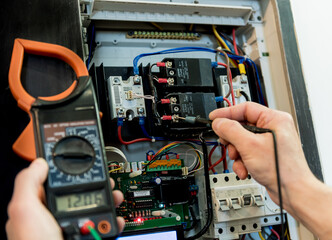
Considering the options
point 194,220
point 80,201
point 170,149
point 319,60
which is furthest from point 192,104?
point 80,201

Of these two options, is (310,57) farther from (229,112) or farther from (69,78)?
(69,78)

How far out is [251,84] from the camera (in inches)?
70.6

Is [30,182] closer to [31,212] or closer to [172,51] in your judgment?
[31,212]

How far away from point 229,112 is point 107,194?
0.61 meters

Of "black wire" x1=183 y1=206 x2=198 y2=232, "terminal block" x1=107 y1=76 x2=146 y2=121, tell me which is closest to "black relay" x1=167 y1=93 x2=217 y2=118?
"terminal block" x1=107 y1=76 x2=146 y2=121

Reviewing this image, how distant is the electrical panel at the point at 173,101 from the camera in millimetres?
1438

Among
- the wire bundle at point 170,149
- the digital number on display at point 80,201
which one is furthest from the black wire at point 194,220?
the digital number on display at point 80,201

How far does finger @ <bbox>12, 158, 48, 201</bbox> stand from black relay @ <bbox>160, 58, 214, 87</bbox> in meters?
0.83

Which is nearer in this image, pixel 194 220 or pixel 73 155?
pixel 73 155

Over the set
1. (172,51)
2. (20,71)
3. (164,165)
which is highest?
(172,51)

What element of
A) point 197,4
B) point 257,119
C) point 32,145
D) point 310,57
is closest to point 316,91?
point 310,57

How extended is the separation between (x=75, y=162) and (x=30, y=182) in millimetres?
119

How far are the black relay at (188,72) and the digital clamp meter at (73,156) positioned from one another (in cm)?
63

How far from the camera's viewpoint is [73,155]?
2.91 feet
